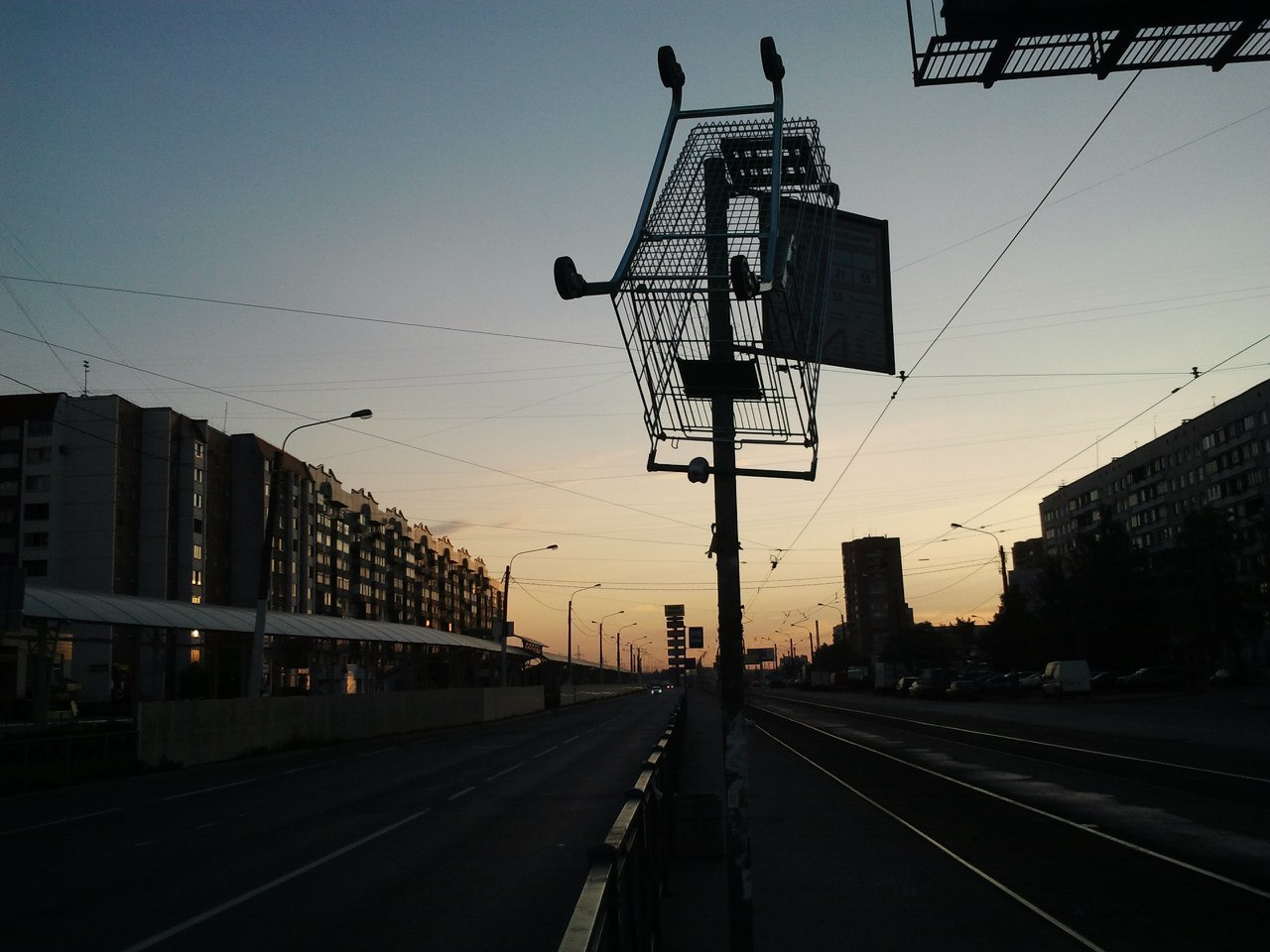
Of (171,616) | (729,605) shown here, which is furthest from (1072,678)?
(729,605)

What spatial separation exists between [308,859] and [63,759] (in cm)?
1462

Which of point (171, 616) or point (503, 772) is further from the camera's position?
point (171, 616)

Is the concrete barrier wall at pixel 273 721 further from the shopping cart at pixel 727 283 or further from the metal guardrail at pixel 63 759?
the shopping cart at pixel 727 283

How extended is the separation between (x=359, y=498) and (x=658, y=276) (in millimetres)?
139751

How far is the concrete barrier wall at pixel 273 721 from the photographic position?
92.9 feet

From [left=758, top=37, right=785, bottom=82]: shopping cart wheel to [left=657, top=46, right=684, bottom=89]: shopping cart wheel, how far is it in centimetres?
37

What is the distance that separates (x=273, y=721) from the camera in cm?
3494

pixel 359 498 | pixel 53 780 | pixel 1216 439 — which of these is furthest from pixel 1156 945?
pixel 359 498

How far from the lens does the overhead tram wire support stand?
462 cm

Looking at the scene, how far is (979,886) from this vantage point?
33.0ft

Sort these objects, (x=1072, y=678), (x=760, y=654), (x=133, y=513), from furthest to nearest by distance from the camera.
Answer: (x=760, y=654) < (x=133, y=513) < (x=1072, y=678)

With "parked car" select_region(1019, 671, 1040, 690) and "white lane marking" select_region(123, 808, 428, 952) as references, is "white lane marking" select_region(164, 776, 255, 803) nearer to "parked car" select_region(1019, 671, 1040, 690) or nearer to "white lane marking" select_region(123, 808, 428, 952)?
"white lane marking" select_region(123, 808, 428, 952)

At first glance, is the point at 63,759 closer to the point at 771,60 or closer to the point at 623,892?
the point at 623,892

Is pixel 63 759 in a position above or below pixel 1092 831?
above
